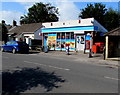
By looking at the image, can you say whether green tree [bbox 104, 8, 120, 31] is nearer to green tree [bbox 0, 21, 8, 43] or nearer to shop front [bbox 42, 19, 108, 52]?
shop front [bbox 42, 19, 108, 52]

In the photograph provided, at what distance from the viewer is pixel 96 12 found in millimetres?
42875

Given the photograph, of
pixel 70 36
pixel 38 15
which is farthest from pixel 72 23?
pixel 38 15

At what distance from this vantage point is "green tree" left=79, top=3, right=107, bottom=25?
140 ft

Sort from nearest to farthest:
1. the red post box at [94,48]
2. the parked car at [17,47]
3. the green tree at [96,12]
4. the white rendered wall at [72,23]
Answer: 1. the red post box at [94,48]
2. the parked car at [17,47]
3. the white rendered wall at [72,23]
4. the green tree at [96,12]

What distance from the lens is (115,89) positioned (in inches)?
226

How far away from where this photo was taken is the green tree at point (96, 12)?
140ft

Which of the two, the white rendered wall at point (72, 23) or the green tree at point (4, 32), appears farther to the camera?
the green tree at point (4, 32)

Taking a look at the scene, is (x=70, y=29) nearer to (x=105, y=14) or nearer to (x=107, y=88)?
(x=107, y=88)

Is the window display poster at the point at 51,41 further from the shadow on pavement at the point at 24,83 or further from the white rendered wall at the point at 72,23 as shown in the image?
the shadow on pavement at the point at 24,83

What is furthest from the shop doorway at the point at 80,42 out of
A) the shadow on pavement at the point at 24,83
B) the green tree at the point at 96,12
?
the green tree at the point at 96,12

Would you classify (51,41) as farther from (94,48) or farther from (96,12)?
(96,12)

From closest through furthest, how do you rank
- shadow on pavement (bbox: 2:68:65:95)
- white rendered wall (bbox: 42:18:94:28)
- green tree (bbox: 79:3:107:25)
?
shadow on pavement (bbox: 2:68:65:95)
white rendered wall (bbox: 42:18:94:28)
green tree (bbox: 79:3:107:25)

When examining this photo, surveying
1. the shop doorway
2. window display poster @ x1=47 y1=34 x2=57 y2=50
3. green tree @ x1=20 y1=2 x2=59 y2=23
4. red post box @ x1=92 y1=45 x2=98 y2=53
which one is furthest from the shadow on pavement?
green tree @ x1=20 y1=2 x2=59 y2=23

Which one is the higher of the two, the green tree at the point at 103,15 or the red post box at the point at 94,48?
the green tree at the point at 103,15
